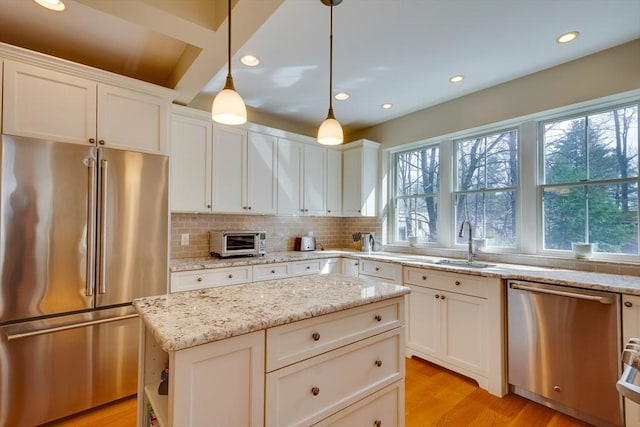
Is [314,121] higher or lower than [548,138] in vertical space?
higher

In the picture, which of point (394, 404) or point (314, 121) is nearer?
point (394, 404)

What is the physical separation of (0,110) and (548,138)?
13.9 feet

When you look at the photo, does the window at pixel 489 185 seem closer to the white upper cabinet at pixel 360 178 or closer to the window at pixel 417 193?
the window at pixel 417 193

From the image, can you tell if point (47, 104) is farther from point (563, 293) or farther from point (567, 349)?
point (567, 349)

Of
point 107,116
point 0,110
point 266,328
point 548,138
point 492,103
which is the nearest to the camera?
point 266,328

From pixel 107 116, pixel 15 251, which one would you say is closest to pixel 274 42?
pixel 107 116

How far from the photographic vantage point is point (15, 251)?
1855 mm

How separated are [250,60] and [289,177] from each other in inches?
57.8

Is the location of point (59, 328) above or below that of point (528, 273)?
below

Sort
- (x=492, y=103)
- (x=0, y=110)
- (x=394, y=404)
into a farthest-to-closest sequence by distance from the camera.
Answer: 1. (x=492, y=103)
2. (x=0, y=110)
3. (x=394, y=404)

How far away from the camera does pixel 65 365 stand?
2039 mm

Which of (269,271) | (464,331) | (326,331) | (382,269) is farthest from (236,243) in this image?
(464,331)

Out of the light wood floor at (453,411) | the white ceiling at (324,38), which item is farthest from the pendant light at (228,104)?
the light wood floor at (453,411)

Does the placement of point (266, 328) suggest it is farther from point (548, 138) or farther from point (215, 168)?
point (548, 138)
